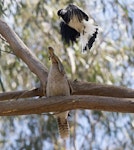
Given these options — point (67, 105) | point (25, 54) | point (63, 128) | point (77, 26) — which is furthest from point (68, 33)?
point (67, 105)

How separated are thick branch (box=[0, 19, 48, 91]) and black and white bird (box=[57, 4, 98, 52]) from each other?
0.43m

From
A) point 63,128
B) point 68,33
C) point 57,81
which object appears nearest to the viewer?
point 57,81

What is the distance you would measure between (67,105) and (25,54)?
493mm

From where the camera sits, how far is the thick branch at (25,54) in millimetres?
2402

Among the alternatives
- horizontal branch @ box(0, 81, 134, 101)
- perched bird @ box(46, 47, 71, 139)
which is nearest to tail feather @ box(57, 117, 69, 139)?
perched bird @ box(46, 47, 71, 139)

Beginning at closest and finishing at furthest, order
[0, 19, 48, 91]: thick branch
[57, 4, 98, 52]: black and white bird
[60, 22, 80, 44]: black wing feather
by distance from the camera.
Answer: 1. [0, 19, 48, 91]: thick branch
2. [57, 4, 98, 52]: black and white bird
3. [60, 22, 80, 44]: black wing feather

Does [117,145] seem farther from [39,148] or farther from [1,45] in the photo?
[1,45]

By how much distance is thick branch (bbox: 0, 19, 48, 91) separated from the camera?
Result: 240 cm

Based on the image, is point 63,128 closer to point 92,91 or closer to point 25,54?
point 92,91

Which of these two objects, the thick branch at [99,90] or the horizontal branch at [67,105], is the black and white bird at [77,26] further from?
the horizontal branch at [67,105]

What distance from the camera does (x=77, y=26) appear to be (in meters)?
2.96

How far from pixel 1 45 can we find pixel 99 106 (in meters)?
1.41

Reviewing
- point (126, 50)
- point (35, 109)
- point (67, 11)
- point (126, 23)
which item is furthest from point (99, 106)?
point (126, 50)

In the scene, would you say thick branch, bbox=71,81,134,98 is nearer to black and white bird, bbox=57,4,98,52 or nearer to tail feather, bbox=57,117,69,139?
tail feather, bbox=57,117,69,139
